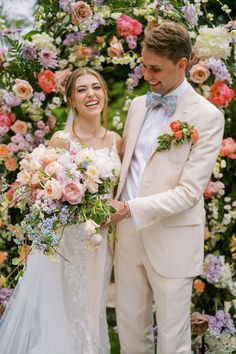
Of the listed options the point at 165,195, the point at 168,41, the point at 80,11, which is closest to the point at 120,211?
the point at 165,195

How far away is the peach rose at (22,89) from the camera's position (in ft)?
15.7

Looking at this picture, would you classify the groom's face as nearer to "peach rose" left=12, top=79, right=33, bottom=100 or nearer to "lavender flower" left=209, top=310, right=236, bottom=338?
"peach rose" left=12, top=79, right=33, bottom=100

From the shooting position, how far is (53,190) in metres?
3.50

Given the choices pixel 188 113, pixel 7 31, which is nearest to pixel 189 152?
pixel 188 113

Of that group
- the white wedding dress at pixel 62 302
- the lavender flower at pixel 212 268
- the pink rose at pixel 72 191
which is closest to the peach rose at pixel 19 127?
the white wedding dress at pixel 62 302

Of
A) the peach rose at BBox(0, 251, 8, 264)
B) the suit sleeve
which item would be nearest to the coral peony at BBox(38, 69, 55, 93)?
the peach rose at BBox(0, 251, 8, 264)

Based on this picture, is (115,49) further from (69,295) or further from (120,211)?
(69,295)

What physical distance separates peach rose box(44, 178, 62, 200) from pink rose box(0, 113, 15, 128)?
150 centimetres

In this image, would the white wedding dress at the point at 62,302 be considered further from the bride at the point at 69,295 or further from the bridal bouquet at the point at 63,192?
the bridal bouquet at the point at 63,192

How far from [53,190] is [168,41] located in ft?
3.61

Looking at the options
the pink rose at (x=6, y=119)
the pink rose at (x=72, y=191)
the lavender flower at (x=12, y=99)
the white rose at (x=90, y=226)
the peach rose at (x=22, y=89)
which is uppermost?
the peach rose at (x=22, y=89)

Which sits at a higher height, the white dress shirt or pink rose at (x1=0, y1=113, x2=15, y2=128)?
pink rose at (x1=0, y1=113, x2=15, y2=128)

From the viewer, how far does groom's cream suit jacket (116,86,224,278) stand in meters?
3.79

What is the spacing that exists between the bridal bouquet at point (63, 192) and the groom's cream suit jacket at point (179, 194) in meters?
0.27
